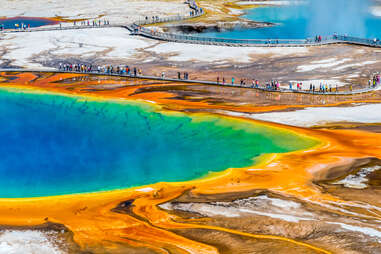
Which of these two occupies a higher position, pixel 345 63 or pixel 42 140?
pixel 345 63

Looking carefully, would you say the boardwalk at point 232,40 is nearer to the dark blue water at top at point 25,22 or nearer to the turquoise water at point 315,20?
the turquoise water at point 315,20

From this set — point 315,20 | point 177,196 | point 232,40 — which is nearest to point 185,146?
point 177,196

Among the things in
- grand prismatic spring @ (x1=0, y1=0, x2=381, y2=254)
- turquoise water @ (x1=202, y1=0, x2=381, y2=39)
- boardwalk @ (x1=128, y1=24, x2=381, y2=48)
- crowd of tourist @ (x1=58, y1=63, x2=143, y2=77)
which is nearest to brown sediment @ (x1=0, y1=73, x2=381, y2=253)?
grand prismatic spring @ (x1=0, y1=0, x2=381, y2=254)

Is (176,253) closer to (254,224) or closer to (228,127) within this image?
(254,224)

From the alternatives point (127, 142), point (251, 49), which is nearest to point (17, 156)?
point (127, 142)

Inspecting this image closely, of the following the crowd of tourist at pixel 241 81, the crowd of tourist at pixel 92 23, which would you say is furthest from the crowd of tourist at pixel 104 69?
the crowd of tourist at pixel 92 23

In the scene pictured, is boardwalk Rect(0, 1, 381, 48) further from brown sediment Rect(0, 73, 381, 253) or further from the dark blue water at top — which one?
brown sediment Rect(0, 73, 381, 253)

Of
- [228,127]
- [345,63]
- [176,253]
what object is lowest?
[176,253]
